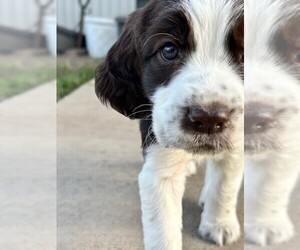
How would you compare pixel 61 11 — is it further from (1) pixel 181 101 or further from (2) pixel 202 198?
(2) pixel 202 198

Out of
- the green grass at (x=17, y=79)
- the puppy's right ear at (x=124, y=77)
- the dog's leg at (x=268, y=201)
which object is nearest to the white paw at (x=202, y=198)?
the dog's leg at (x=268, y=201)

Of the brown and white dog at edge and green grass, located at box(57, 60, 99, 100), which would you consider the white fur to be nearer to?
the brown and white dog at edge

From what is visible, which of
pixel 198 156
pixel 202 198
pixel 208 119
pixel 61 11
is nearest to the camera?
pixel 208 119

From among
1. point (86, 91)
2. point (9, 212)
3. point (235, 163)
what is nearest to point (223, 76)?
point (235, 163)

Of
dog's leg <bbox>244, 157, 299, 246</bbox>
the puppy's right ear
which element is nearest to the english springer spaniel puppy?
dog's leg <bbox>244, 157, 299, 246</bbox>

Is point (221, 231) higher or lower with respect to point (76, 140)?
lower

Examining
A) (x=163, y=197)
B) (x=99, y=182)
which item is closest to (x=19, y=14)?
(x=99, y=182)

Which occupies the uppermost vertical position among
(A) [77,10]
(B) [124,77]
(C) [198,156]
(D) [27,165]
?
(A) [77,10]
